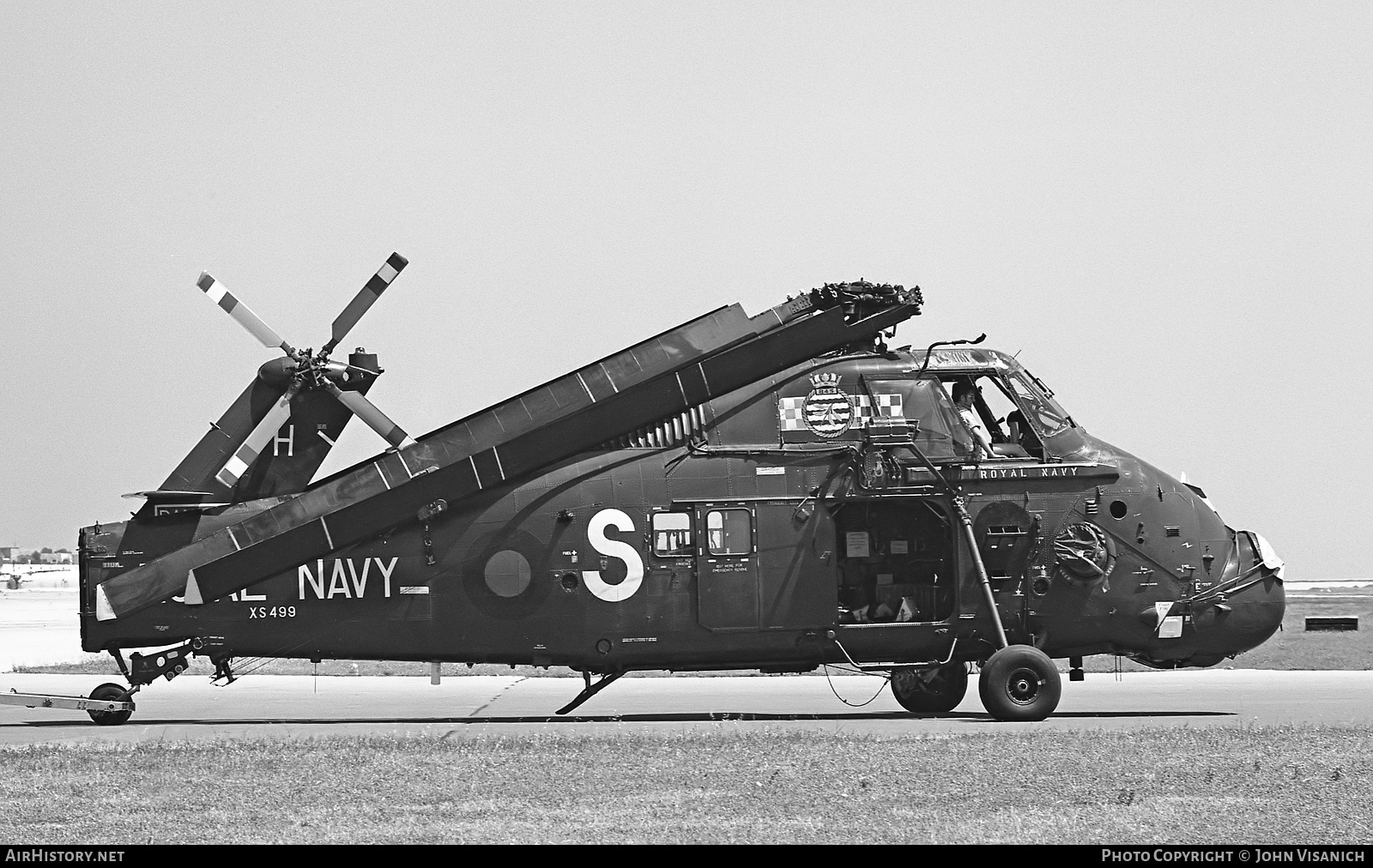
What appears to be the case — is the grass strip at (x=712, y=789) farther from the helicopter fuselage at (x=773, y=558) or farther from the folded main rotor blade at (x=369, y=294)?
the folded main rotor blade at (x=369, y=294)

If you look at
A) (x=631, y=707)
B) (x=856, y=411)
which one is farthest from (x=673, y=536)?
(x=631, y=707)

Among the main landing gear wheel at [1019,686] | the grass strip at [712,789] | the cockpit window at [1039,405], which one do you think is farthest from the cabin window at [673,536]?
the cockpit window at [1039,405]

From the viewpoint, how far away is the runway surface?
56.5 ft

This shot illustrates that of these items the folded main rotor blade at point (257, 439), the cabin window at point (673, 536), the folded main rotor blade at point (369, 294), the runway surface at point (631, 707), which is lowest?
the runway surface at point (631, 707)

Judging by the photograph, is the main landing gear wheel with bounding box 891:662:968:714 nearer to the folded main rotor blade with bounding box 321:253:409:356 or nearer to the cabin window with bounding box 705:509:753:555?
the cabin window with bounding box 705:509:753:555

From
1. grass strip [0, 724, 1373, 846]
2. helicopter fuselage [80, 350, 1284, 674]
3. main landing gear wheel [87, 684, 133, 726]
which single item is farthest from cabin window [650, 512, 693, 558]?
main landing gear wheel [87, 684, 133, 726]

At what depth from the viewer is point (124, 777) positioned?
42.3 feet

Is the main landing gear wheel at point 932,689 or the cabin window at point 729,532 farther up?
the cabin window at point 729,532

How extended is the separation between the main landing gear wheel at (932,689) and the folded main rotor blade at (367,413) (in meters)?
7.09

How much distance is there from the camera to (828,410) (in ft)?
60.2

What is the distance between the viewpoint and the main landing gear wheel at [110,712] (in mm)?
18344
